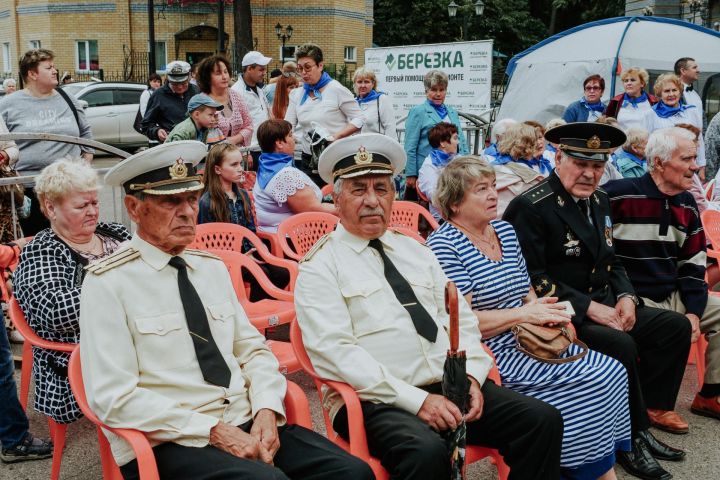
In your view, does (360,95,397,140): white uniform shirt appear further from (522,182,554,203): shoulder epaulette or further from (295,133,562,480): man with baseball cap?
(295,133,562,480): man with baseball cap

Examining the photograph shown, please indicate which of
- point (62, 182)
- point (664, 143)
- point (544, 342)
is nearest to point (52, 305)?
point (62, 182)

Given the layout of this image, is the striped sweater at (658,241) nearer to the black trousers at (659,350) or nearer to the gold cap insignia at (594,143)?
the black trousers at (659,350)

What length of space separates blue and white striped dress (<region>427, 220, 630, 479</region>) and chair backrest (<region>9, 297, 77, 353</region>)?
172cm

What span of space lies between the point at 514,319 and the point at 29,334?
86.1 inches

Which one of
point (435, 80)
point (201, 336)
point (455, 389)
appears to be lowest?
point (455, 389)

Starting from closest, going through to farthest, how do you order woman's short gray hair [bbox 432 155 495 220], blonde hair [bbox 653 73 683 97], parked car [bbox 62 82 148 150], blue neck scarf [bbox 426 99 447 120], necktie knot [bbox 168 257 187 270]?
necktie knot [bbox 168 257 187 270] < woman's short gray hair [bbox 432 155 495 220] < blue neck scarf [bbox 426 99 447 120] < blonde hair [bbox 653 73 683 97] < parked car [bbox 62 82 148 150]

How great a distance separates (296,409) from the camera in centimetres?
297

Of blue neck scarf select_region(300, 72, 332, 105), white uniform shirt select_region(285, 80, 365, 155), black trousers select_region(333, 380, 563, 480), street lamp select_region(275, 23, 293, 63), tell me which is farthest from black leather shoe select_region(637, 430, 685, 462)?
street lamp select_region(275, 23, 293, 63)

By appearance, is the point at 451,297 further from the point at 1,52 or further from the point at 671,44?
the point at 1,52

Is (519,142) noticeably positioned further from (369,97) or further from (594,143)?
(369,97)

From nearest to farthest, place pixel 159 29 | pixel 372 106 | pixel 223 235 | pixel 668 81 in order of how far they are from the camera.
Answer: pixel 223 235 → pixel 372 106 → pixel 668 81 → pixel 159 29

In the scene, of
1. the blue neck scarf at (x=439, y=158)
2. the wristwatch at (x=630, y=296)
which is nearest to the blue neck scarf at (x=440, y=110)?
the blue neck scarf at (x=439, y=158)

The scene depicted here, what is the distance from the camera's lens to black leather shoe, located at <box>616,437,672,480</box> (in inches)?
147

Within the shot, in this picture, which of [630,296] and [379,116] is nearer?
[630,296]
